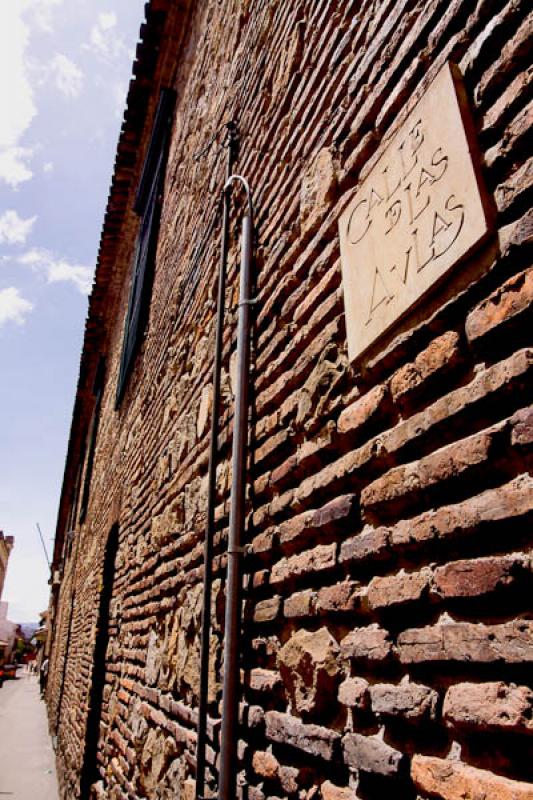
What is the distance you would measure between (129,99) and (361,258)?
5.75m

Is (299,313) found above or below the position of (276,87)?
below

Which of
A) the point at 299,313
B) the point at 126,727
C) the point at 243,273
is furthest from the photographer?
the point at 126,727

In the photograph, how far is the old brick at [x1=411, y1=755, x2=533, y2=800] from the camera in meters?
0.83

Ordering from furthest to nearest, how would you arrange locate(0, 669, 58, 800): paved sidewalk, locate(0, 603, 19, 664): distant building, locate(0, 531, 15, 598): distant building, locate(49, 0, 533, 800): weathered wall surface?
locate(0, 603, 19, 664): distant building → locate(0, 531, 15, 598): distant building → locate(0, 669, 58, 800): paved sidewalk → locate(49, 0, 533, 800): weathered wall surface

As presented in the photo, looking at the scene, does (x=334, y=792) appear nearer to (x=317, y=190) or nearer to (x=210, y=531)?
(x=210, y=531)

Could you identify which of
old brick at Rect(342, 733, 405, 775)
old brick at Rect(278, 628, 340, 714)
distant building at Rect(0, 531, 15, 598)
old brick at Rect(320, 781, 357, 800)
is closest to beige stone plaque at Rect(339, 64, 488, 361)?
old brick at Rect(278, 628, 340, 714)

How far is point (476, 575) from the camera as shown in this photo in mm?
961

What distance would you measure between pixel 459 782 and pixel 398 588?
1.09 ft

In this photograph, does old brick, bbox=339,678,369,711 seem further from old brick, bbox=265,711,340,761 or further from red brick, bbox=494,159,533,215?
red brick, bbox=494,159,533,215

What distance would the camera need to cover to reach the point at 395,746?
3.55ft

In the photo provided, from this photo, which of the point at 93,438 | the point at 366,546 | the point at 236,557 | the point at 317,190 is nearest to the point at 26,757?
the point at 93,438

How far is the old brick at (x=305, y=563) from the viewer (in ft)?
4.64

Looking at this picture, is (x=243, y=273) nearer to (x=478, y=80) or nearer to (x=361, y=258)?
(x=361, y=258)

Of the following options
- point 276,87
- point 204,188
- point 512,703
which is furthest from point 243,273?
point 512,703
